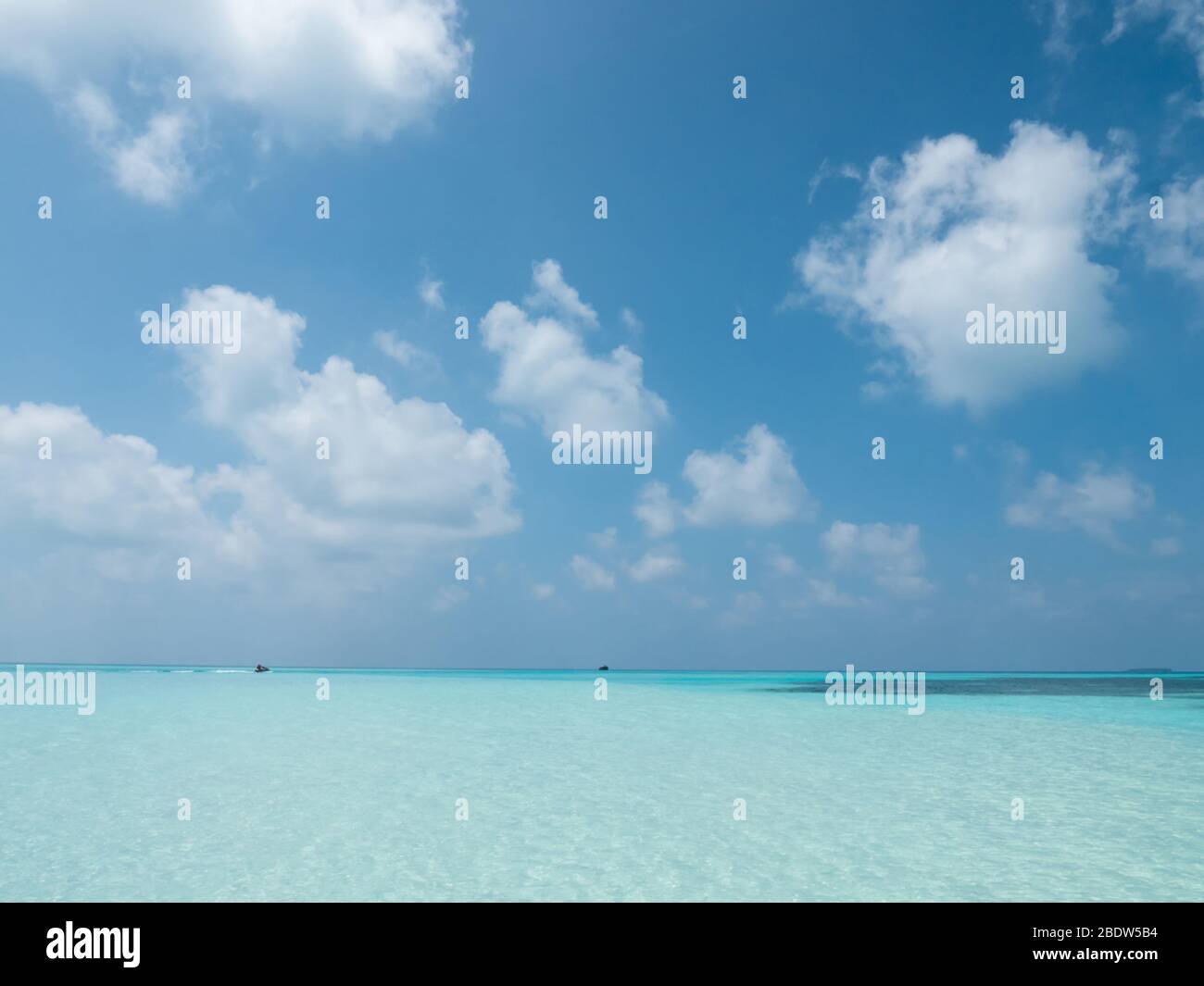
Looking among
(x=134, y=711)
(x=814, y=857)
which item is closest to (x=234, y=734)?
(x=134, y=711)

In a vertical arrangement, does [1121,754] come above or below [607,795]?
below

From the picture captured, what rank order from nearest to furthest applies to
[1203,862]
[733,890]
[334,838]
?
[733,890], [1203,862], [334,838]

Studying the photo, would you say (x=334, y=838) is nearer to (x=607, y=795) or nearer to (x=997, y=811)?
(x=607, y=795)

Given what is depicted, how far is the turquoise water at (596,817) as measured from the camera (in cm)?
784

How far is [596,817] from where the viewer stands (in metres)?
10.5

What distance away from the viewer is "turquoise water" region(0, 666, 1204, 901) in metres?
7.84

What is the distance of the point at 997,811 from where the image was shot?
35.6ft

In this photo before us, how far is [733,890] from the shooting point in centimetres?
759
